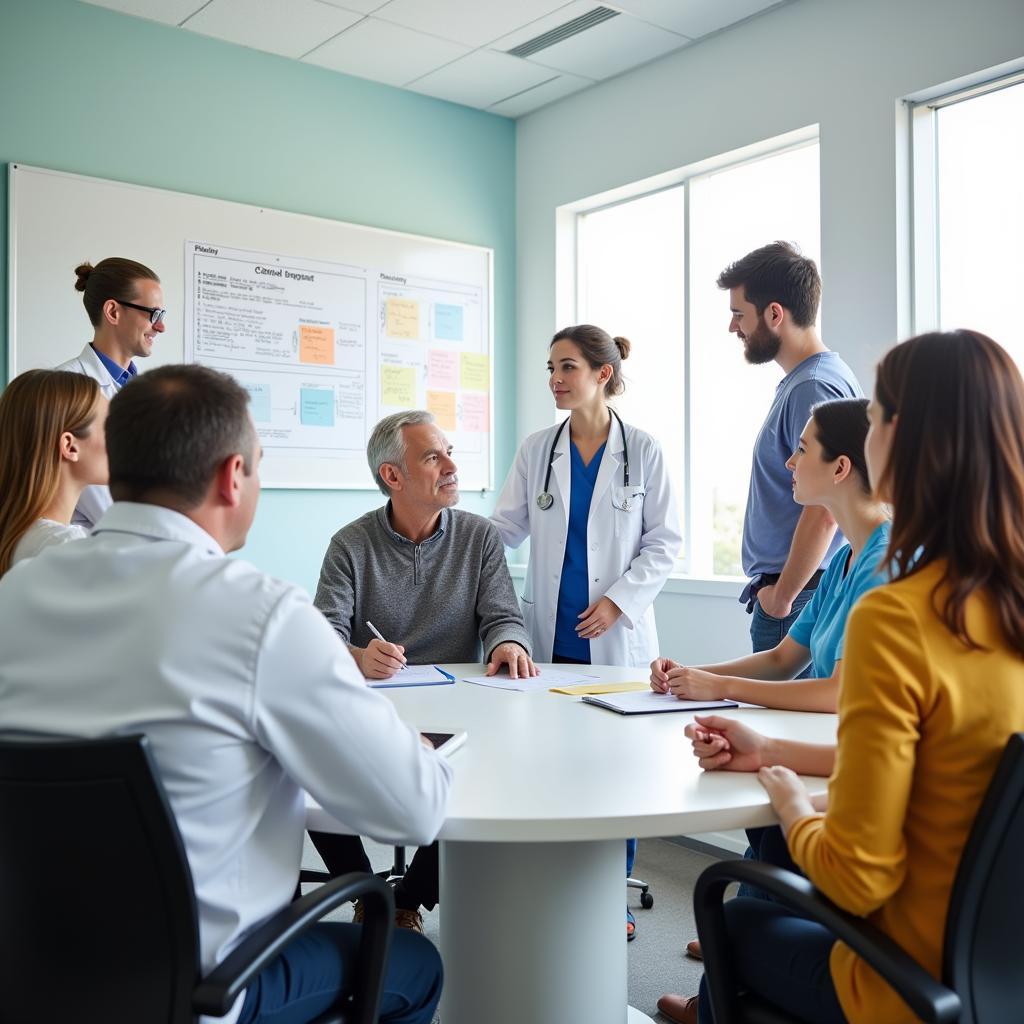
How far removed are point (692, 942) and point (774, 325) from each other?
1657 mm

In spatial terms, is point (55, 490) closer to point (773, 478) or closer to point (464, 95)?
point (773, 478)

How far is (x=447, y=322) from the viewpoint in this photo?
463 centimetres

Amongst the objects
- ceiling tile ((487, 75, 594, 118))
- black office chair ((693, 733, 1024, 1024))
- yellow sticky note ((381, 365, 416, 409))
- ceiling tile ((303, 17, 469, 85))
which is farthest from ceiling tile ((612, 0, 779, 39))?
black office chair ((693, 733, 1024, 1024))

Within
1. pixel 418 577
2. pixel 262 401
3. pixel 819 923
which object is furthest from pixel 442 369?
pixel 819 923

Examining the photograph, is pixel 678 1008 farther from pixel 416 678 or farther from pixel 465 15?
pixel 465 15

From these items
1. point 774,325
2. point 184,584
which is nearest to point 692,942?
point 774,325

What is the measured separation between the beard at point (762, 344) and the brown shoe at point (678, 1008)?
162 cm

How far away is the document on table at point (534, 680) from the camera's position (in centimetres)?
216

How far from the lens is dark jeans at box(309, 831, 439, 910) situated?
92.9 inches

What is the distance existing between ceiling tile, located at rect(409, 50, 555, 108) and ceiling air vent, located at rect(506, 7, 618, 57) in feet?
0.31

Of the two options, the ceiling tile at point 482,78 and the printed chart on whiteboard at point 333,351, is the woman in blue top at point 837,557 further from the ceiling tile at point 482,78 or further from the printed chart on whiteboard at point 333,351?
the ceiling tile at point 482,78

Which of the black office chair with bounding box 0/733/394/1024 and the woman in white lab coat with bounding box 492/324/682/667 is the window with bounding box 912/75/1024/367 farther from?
the black office chair with bounding box 0/733/394/1024

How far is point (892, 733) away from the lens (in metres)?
1.04

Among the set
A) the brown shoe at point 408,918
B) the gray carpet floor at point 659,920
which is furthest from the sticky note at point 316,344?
the brown shoe at point 408,918
